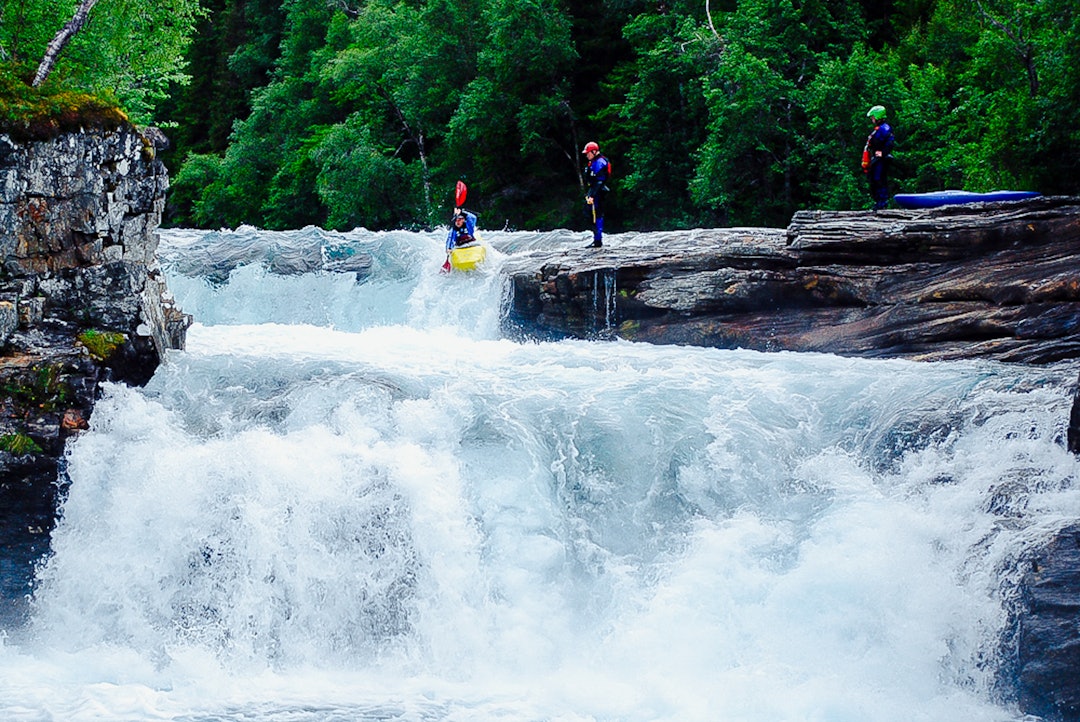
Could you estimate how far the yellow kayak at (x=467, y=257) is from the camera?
16.2 meters

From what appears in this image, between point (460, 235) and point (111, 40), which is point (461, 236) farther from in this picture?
point (111, 40)

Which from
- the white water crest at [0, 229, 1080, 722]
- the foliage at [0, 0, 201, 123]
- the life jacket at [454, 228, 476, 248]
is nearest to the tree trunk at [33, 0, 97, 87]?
the foliage at [0, 0, 201, 123]

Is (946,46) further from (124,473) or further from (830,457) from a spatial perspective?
(124,473)

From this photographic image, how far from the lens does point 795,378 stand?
9.95 m

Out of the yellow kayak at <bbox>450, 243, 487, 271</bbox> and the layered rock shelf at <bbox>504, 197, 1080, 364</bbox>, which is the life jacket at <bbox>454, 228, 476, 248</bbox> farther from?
the layered rock shelf at <bbox>504, 197, 1080, 364</bbox>

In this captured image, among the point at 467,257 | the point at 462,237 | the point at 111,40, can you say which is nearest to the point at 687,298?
the point at 467,257

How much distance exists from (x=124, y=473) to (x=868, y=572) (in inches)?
247

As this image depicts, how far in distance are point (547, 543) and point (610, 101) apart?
65.1 feet

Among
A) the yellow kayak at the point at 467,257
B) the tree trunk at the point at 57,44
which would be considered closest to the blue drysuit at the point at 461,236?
the yellow kayak at the point at 467,257

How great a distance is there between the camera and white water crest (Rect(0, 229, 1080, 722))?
23.4ft

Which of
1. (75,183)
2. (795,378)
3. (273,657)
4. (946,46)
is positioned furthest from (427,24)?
(273,657)

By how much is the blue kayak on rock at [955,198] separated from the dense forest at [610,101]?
6.46 ft

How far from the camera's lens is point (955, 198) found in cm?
1357

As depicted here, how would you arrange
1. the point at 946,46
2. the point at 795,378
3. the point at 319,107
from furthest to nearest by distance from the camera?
the point at 319,107, the point at 946,46, the point at 795,378
